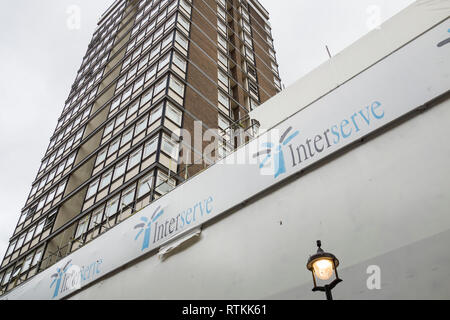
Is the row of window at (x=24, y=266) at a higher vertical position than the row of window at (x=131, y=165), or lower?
lower

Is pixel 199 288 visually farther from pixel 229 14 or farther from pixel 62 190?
pixel 229 14

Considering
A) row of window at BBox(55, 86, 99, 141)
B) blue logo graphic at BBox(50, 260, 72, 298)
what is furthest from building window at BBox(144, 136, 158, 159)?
row of window at BBox(55, 86, 99, 141)

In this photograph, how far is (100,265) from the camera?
11227 mm

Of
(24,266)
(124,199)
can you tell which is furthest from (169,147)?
(24,266)

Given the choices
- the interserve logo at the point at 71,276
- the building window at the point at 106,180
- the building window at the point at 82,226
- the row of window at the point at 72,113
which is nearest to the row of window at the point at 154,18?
the row of window at the point at 72,113

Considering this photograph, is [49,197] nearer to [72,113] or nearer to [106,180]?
[106,180]

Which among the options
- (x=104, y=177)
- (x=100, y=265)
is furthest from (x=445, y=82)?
(x=104, y=177)

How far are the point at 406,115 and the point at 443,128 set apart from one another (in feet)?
2.51

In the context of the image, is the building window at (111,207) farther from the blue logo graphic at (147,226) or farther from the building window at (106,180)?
the blue logo graphic at (147,226)

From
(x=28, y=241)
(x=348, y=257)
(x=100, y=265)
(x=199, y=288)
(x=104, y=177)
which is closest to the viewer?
(x=348, y=257)

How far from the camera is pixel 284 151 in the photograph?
8.78 m

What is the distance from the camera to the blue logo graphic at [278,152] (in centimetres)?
863

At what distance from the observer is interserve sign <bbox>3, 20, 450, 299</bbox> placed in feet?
24.4

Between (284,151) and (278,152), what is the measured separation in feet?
0.61
